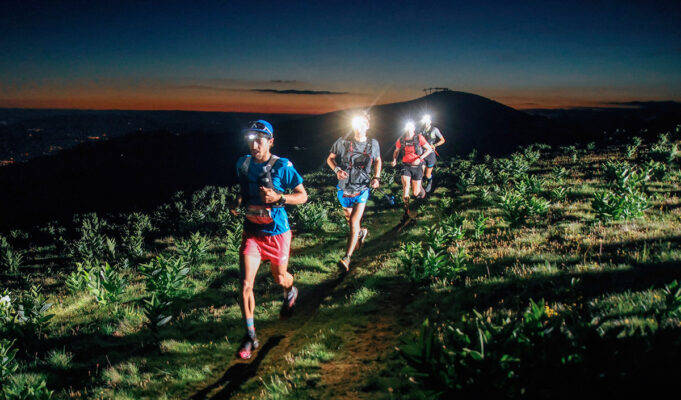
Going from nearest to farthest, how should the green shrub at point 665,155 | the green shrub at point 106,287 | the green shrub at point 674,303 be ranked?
the green shrub at point 674,303 → the green shrub at point 106,287 → the green shrub at point 665,155

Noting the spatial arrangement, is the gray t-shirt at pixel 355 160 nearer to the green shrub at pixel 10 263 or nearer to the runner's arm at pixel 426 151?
the runner's arm at pixel 426 151

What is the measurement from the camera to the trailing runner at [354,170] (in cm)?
670

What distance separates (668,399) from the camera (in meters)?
1.72

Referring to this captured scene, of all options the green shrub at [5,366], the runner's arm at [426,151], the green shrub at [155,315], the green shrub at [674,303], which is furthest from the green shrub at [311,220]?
the green shrub at [674,303]

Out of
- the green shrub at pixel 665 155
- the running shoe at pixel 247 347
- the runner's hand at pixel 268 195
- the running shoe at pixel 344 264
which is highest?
the green shrub at pixel 665 155

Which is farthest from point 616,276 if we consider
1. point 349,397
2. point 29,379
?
point 29,379

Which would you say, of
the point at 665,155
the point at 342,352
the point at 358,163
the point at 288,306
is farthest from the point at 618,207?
the point at 665,155

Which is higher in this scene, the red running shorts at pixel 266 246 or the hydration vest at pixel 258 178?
the hydration vest at pixel 258 178

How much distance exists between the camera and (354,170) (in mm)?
6742

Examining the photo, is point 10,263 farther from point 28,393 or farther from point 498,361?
point 498,361

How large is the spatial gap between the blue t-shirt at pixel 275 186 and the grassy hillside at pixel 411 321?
1.59 meters

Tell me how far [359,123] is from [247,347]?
4.67 metres

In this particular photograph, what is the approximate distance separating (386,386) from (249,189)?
2.91 meters

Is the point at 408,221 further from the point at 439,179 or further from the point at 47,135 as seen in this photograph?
the point at 47,135
